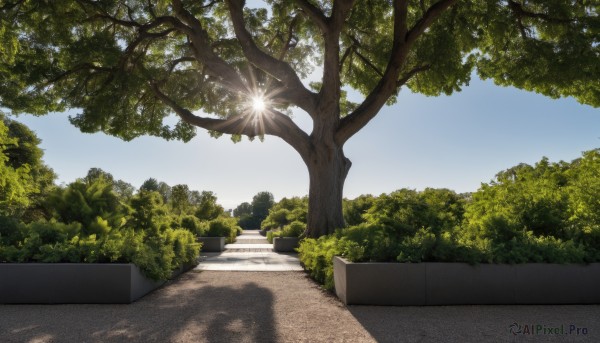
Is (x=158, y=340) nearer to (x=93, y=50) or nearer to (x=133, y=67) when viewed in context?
(x=93, y=50)

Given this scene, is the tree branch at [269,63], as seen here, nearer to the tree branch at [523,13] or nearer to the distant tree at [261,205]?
the tree branch at [523,13]

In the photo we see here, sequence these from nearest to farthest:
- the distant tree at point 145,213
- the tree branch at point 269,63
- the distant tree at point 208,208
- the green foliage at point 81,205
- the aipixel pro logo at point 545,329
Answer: the aipixel pro logo at point 545,329
the green foliage at point 81,205
the distant tree at point 145,213
the tree branch at point 269,63
the distant tree at point 208,208

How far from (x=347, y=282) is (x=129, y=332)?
10.0 ft

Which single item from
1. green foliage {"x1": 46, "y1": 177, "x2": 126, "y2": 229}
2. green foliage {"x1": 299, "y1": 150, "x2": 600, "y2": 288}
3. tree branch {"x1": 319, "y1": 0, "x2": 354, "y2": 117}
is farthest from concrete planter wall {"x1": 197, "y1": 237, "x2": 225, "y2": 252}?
green foliage {"x1": 46, "y1": 177, "x2": 126, "y2": 229}

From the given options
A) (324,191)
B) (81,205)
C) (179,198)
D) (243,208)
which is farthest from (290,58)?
(243,208)

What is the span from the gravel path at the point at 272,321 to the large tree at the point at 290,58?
21.8ft

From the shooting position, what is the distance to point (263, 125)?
14156 mm

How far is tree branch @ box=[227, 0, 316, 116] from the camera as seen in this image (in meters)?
13.2

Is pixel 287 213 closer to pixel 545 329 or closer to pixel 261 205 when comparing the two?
pixel 545 329

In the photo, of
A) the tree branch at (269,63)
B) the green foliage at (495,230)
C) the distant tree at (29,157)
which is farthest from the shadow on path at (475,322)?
the distant tree at (29,157)

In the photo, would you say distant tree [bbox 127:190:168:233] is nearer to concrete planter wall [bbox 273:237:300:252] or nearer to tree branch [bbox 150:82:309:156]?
tree branch [bbox 150:82:309:156]

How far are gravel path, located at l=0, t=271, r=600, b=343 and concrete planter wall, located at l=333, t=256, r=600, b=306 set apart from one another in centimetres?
20

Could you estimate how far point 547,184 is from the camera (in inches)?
357

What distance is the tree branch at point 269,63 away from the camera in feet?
43.2
